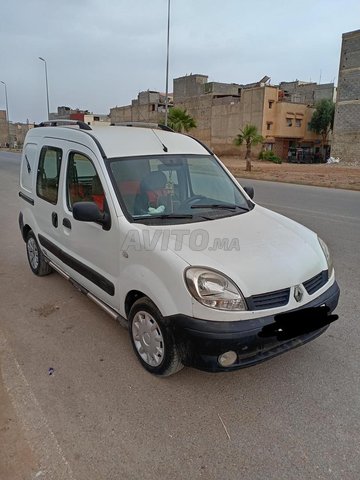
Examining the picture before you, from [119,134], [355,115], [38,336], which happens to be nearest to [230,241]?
[119,134]

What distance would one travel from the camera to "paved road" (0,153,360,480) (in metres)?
2.11

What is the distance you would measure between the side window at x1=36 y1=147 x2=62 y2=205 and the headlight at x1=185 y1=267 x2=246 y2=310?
2256 mm

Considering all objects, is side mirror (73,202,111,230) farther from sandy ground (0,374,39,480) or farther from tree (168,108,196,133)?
tree (168,108,196,133)

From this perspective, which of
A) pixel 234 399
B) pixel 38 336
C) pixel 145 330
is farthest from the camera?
pixel 38 336

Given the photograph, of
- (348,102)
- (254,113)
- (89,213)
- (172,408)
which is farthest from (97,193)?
(254,113)

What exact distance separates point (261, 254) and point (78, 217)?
58.5 inches

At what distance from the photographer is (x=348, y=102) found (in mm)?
38969

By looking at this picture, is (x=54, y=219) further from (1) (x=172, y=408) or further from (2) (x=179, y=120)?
(2) (x=179, y=120)

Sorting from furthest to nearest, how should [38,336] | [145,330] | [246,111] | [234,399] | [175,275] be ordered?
[246,111] → [38,336] → [145,330] → [234,399] → [175,275]

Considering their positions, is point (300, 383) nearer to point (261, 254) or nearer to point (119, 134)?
point (261, 254)

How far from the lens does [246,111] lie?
44.1 metres

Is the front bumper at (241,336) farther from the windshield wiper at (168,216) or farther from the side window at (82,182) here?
the side window at (82,182)

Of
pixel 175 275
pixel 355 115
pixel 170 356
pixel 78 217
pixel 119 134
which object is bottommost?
pixel 170 356

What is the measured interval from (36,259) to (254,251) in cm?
339
